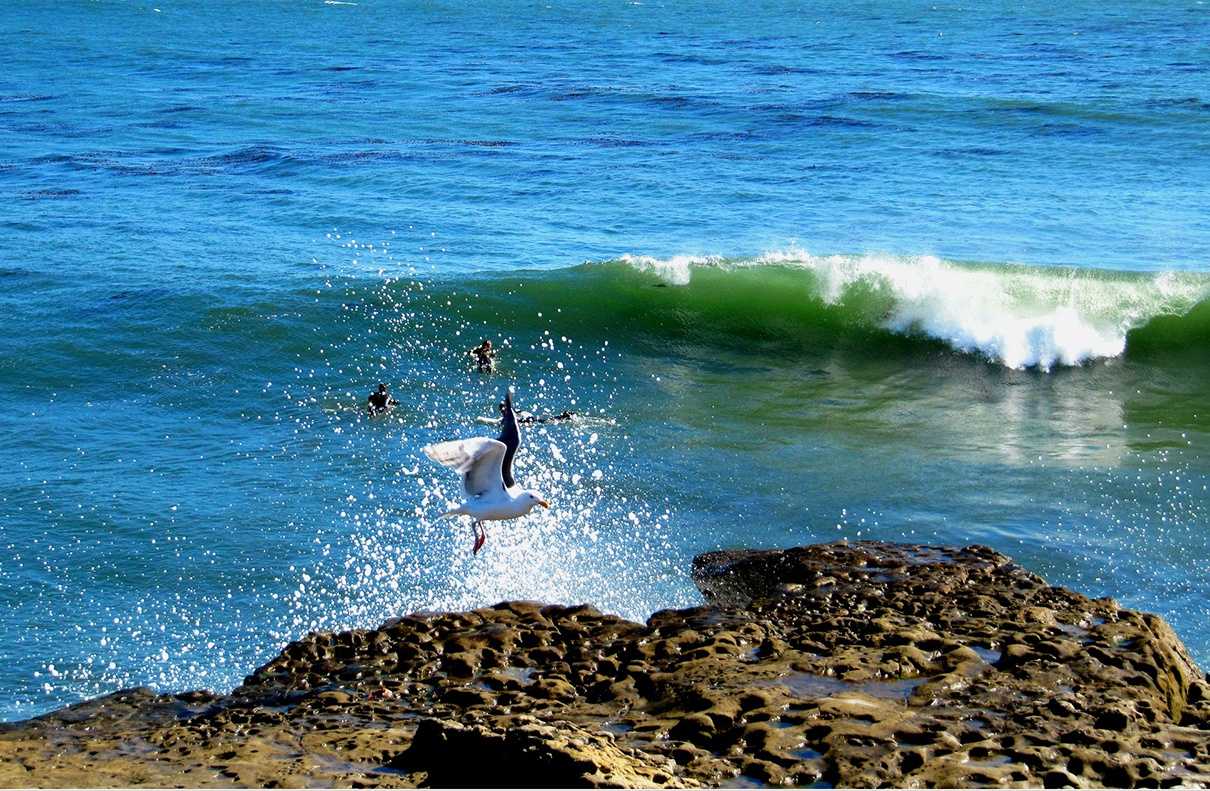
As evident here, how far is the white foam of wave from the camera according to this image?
2012 cm

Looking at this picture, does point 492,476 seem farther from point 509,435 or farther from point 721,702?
point 721,702

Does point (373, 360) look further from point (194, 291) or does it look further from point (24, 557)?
point (24, 557)

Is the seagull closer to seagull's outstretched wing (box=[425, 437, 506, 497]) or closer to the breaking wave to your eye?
seagull's outstretched wing (box=[425, 437, 506, 497])

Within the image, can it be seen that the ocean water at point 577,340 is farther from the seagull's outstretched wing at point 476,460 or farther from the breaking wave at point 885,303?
the seagull's outstretched wing at point 476,460

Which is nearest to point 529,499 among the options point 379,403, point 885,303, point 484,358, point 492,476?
point 492,476

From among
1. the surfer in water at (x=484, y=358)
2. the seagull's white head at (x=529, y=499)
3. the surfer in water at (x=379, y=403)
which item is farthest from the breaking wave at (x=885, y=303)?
the seagull's white head at (x=529, y=499)

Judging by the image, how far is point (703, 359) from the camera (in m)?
19.9

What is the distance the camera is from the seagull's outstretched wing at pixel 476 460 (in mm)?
9211

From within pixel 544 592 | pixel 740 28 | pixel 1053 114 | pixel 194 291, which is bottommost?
pixel 544 592

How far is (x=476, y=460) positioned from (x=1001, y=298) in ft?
45.2

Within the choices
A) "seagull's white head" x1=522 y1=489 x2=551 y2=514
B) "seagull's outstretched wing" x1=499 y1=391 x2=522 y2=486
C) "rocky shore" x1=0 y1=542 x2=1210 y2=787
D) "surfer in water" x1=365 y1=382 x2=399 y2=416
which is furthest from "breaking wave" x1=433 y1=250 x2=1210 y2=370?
"seagull's outstretched wing" x1=499 y1=391 x2=522 y2=486

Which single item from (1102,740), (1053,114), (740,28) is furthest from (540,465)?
(740,28)

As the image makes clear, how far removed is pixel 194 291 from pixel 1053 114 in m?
23.0

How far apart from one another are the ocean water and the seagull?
2.18m
